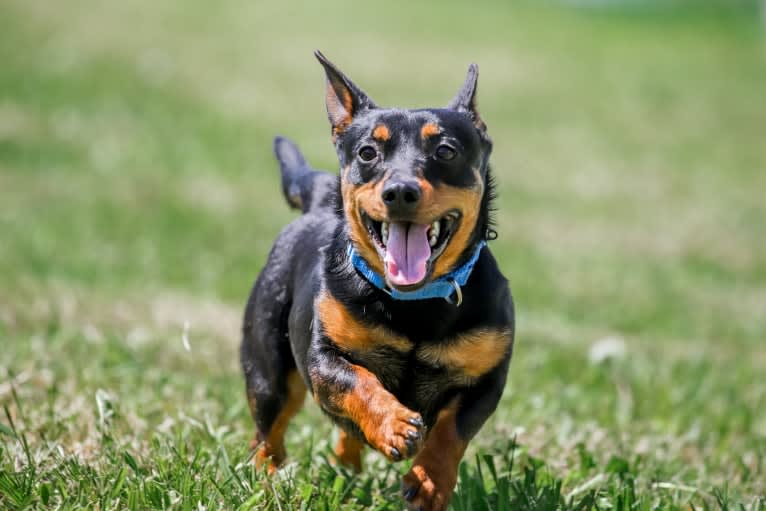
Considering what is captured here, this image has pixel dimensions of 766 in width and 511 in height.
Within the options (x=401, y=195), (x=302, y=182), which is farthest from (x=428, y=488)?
(x=302, y=182)

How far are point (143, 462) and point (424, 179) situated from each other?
1.48 metres

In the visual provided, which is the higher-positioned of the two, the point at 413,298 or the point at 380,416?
the point at 413,298

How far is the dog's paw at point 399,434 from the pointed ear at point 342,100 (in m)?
1.28

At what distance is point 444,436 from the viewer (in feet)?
12.0

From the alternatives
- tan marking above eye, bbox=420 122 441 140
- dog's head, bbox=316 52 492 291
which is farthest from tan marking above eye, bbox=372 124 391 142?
tan marking above eye, bbox=420 122 441 140

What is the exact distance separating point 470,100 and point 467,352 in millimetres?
1035

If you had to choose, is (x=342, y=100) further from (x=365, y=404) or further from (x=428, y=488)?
→ (x=428, y=488)

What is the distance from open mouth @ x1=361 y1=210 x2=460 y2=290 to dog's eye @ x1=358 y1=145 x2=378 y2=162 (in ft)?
0.76

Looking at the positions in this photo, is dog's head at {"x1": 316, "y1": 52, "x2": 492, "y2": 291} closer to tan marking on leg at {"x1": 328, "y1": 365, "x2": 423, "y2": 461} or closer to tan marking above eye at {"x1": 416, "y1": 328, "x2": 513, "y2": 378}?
tan marking above eye at {"x1": 416, "y1": 328, "x2": 513, "y2": 378}

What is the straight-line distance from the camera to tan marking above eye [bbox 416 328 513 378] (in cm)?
376

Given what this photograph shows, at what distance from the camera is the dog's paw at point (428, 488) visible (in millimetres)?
3498

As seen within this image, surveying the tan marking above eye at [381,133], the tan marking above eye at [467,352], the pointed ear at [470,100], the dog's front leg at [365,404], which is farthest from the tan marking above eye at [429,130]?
the dog's front leg at [365,404]

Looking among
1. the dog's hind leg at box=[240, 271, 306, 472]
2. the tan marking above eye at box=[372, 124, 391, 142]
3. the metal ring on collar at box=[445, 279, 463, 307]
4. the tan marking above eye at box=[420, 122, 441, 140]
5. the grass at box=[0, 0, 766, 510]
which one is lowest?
the grass at box=[0, 0, 766, 510]

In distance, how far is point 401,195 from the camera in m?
3.54
